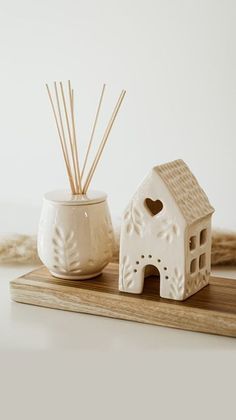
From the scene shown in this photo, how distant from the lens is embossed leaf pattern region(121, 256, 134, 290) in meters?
1.21

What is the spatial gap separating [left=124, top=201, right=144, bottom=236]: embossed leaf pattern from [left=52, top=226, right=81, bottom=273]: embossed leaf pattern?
98 mm

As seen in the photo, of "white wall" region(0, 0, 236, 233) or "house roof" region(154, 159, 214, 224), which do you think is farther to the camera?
"white wall" region(0, 0, 236, 233)

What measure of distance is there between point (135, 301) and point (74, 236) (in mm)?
141

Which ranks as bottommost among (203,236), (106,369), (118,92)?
(106,369)

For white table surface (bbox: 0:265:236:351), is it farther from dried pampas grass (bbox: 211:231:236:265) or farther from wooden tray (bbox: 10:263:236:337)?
dried pampas grass (bbox: 211:231:236:265)

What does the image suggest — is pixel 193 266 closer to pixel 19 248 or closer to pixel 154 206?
pixel 154 206

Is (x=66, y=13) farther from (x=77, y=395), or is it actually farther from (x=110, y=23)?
(x=77, y=395)

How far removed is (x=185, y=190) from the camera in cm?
120

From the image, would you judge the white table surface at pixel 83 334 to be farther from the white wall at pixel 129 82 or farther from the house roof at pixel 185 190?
the white wall at pixel 129 82

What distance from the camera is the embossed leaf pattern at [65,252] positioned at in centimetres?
124

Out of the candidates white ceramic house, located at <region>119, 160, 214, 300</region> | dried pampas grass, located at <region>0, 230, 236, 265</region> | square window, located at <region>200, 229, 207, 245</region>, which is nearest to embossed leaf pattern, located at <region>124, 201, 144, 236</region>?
white ceramic house, located at <region>119, 160, 214, 300</region>

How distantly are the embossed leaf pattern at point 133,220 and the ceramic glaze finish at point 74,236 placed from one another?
0.08 m

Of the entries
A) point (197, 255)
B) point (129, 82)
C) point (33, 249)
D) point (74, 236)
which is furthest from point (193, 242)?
point (129, 82)

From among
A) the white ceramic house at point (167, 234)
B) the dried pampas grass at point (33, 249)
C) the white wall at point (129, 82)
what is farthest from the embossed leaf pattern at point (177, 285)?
the white wall at point (129, 82)
